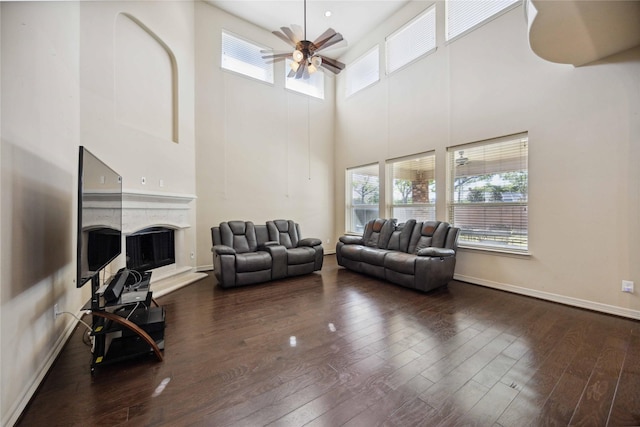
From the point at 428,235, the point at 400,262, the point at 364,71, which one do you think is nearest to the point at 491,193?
the point at 428,235

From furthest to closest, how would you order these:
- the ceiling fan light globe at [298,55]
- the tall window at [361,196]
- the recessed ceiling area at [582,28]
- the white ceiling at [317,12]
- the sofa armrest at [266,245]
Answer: the tall window at [361,196] < the white ceiling at [317,12] < the sofa armrest at [266,245] < the ceiling fan light globe at [298,55] < the recessed ceiling area at [582,28]

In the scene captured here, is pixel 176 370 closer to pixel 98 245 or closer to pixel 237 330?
pixel 237 330

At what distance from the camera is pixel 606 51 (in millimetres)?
2748

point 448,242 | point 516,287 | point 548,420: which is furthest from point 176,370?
point 516,287

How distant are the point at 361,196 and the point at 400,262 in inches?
112

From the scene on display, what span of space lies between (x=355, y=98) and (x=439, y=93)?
2.24m

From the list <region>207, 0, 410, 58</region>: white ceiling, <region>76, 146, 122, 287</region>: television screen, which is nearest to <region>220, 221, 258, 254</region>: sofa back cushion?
<region>76, 146, 122, 287</region>: television screen

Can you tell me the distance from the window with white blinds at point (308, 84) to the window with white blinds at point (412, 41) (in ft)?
6.03

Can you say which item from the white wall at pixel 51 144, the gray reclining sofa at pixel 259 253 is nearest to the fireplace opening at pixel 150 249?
Result: the white wall at pixel 51 144

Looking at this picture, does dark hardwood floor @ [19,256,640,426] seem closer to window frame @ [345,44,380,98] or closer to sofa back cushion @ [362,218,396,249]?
sofa back cushion @ [362,218,396,249]

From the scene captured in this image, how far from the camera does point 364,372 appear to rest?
1865mm

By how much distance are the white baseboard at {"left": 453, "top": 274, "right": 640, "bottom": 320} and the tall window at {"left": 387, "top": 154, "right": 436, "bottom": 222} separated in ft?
4.22

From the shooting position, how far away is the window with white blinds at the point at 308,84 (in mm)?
6051

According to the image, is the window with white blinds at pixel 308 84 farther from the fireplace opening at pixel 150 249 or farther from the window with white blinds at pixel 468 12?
the fireplace opening at pixel 150 249
